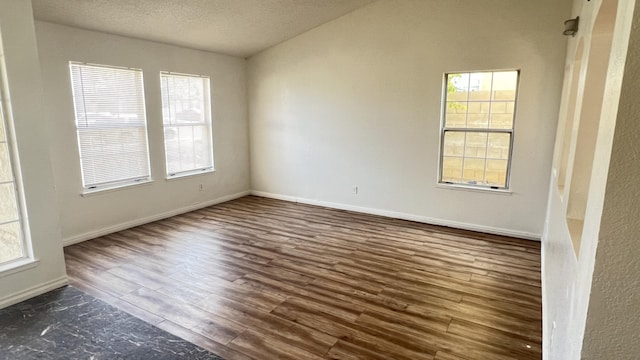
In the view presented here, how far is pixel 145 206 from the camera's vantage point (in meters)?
5.06

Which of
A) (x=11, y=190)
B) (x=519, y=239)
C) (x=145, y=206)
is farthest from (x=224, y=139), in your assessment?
(x=519, y=239)

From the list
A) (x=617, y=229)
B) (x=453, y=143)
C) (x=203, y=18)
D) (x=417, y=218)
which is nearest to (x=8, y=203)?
(x=203, y=18)

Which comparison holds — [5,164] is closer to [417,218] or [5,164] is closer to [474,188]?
[417,218]

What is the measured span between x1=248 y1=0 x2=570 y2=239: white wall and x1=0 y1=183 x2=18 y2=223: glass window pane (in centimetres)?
393

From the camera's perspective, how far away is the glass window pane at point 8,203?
285cm

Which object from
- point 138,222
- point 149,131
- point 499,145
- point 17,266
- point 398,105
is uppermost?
point 398,105

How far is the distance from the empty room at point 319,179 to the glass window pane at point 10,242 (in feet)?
0.05

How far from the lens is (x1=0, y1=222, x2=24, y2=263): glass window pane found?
2.88m

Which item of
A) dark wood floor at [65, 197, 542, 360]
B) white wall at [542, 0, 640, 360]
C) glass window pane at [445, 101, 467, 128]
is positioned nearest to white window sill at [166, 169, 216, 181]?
dark wood floor at [65, 197, 542, 360]

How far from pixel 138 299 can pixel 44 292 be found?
0.85 m

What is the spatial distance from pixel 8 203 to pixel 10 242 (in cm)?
32

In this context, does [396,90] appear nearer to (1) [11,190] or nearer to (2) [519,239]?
(2) [519,239]

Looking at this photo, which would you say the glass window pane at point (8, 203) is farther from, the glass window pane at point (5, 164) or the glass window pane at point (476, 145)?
the glass window pane at point (476, 145)

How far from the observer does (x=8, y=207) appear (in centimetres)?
288
